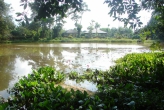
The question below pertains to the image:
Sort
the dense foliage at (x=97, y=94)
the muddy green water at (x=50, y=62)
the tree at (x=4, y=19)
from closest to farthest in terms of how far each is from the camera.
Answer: the dense foliage at (x=97, y=94) → the muddy green water at (x=50, y=62) → the tree at (x=4, y=19)

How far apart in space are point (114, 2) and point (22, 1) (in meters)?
1.41

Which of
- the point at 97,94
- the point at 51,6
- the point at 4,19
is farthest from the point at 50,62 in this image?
the point at 4,19

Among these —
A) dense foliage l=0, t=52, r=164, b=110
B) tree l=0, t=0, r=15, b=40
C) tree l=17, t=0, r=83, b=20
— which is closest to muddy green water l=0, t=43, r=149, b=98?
dense foliage l=0, t=52, r=164, b=110

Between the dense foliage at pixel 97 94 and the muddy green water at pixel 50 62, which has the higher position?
the dense foliage at pixel 97 94

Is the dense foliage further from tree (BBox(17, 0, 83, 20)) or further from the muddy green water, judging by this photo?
tree (BBox(17, 0, 83, 20))

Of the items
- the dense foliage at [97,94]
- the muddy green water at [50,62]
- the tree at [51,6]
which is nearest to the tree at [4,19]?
the muddy green water at [50,62]

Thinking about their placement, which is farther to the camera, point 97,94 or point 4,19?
point 4,19

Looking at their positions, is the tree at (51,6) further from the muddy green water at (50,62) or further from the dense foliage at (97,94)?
the muddy green water at (50,62)

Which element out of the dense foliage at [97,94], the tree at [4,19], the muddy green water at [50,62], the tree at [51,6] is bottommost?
the muddy green water at [50,62]

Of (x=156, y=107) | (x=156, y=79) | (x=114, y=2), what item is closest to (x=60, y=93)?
(x=156, y=107)

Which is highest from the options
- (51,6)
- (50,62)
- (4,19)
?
(4,19)

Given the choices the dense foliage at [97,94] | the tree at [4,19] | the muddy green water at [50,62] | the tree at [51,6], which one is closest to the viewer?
the tree at [51,6]

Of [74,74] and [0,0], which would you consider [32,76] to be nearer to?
[74,74]

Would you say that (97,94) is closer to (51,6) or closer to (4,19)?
(51,6)
